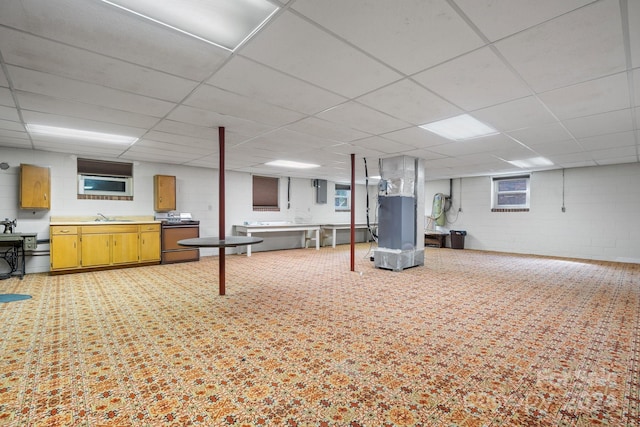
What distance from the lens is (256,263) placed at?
7.54m

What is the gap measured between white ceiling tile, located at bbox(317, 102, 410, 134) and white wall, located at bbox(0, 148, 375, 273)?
5802mm

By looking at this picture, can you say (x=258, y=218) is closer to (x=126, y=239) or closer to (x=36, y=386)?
(x=126, y=239)

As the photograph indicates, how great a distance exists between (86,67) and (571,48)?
4165 millimetres

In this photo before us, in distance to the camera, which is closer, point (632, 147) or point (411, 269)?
point (632, 147)

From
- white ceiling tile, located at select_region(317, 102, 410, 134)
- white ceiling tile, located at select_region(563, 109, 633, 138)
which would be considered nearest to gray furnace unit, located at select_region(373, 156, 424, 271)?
white ceiling tile, located at select_region(317, 102, 410, 134)

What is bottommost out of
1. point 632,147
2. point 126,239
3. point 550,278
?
point 550,278

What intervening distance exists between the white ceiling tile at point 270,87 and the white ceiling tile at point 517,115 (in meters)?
2.00

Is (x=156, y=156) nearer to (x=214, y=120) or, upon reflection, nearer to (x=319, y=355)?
(x=214, y=120)

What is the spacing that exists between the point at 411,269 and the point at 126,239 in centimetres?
652

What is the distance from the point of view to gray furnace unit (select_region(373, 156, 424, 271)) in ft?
21.2

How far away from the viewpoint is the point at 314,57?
2520mm

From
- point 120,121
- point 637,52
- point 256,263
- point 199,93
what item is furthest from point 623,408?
point 256,263

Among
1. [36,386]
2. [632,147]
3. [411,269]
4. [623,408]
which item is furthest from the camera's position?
[411,269]

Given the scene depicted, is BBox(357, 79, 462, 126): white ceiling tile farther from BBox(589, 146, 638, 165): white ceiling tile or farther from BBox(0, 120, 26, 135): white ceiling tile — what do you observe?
BBox(0, 120, 26, 135): white ceiling tile
